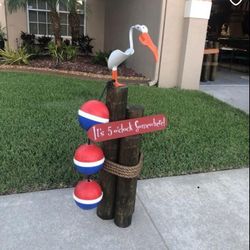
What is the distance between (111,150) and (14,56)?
4.55m

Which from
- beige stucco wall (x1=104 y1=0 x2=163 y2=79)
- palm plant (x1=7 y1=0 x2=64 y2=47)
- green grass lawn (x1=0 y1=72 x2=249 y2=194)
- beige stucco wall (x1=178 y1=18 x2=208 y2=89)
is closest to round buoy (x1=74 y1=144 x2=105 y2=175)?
green grass lawn (x1=0 y1=72 x2=249 y2=194)

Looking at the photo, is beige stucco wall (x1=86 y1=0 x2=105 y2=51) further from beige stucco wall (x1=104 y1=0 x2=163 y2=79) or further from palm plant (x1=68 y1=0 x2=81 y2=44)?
palm plant (x1=68 y1=0 x2=81 y2=44)

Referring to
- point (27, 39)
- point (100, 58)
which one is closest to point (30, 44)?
point (27, 39)

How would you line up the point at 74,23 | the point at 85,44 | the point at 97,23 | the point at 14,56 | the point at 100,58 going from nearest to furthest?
the point at 14,56
the point at 74,23
the point at 100,58
the point at 85,44
the point at 97,23

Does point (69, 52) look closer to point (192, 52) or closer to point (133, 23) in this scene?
point (133, 23)

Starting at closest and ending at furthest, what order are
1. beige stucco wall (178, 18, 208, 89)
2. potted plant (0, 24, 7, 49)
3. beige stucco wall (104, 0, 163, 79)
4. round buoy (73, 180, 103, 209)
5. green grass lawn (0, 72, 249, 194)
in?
1. round buoy (73, 180, 103, 209)
2. green grass lawn (0, 72, 249, 194)
3. potted plant (0, 24, 7, 49)
4. beige stucco wall (178, 18, 208, 89)
5. beige stucco wall (104, 0, 163, 79)

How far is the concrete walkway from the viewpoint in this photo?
202cm

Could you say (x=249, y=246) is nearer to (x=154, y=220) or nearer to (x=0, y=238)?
(x=154, y=220)

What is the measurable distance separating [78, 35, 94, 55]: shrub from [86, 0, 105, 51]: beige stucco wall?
0.85 feet

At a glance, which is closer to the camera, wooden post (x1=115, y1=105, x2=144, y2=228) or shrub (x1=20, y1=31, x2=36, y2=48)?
wooden post (x1=115, y1=105, x2=144, y2=228)

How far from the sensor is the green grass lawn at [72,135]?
9.00 ft

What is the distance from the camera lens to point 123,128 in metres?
1.84

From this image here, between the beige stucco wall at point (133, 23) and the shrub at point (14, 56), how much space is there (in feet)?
6.43

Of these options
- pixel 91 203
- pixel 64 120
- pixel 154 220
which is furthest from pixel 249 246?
pixel 64 120
